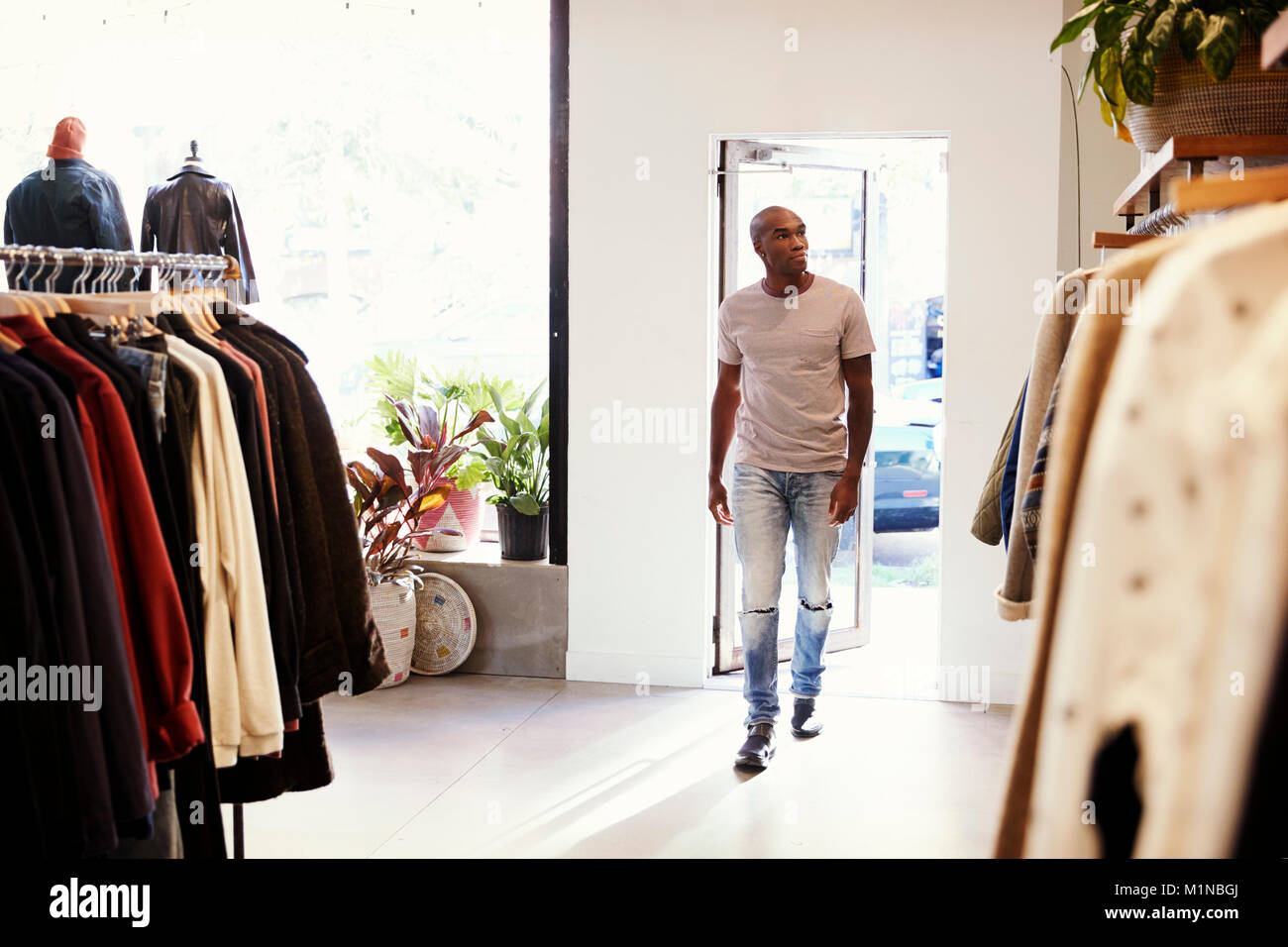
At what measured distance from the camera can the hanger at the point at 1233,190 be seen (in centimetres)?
80

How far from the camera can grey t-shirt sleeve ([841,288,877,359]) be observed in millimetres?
3504

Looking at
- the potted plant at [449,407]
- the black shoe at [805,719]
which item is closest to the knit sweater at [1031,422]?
the black shoe at [805,719]

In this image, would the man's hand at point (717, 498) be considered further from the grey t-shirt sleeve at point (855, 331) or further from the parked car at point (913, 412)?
the parked car at point (913, 412)

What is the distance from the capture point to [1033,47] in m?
4.05

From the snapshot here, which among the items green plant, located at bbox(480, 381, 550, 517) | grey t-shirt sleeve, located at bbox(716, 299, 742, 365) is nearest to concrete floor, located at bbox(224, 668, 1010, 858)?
green plant, located at bbox(480, 381, 550, 517)

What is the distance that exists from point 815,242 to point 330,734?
257 cm

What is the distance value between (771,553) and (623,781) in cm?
82

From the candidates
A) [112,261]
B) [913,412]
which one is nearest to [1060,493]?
[112,261]

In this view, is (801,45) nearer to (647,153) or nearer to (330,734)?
(647,153)

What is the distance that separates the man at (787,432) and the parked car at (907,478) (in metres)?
2.78

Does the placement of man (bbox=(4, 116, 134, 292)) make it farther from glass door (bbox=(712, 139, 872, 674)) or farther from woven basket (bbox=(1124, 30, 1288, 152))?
woven basket (bbox=(1124, 30, 1288, 152))

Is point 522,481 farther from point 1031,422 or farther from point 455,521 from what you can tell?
point 1031,422

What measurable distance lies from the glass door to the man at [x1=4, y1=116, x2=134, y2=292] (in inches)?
87.0
